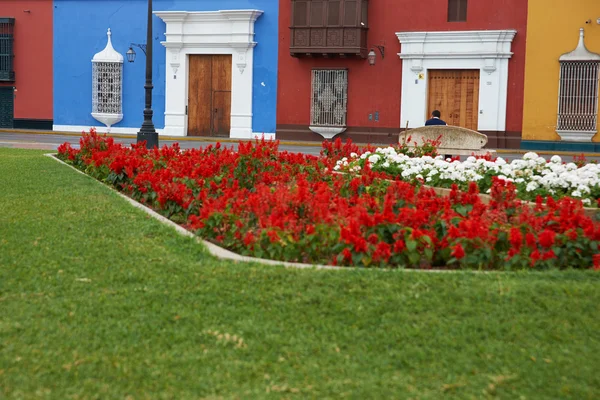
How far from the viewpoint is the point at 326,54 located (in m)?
30.7

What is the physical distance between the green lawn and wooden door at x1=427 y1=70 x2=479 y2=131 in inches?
943

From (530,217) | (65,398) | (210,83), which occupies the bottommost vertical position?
(65,398)

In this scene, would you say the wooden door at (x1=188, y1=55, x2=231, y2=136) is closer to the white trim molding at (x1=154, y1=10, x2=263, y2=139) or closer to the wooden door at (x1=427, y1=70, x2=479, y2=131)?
the white trim molding at (x1=154, y1=10, x2=263, y2=139)

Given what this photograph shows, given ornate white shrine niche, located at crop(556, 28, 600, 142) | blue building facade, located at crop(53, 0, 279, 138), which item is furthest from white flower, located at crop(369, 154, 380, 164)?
blue building facade, located at crop(53, 0, 279, 138)

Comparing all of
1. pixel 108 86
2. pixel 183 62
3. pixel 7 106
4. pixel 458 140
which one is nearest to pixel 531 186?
pixel 458 140

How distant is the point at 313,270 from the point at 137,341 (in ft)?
4.84

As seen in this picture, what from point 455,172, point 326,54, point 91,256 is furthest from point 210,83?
point 91,256

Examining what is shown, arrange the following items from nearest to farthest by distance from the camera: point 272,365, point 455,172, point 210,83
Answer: point 272,365 < point 455,172 < point 210,83

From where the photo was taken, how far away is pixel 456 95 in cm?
2969

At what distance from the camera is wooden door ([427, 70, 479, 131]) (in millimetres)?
29359

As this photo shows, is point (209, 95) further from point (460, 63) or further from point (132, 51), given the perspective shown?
point (460, 63)

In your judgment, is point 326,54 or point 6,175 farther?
point 326,54

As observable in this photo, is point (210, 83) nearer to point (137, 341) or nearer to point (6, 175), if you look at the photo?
point (6, 175)

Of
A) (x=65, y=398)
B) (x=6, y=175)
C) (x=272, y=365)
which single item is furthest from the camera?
(x=6, y=175)
